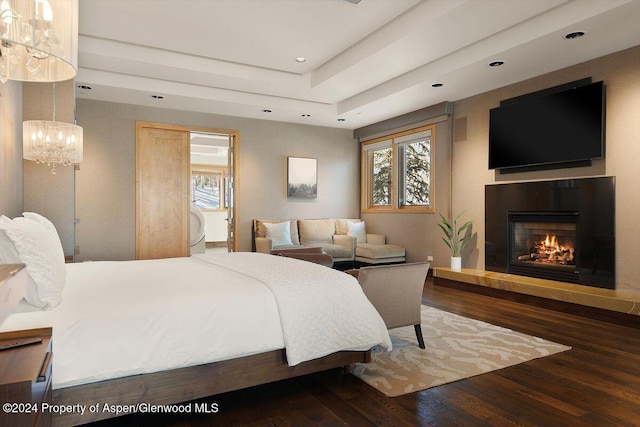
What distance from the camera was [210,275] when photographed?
2.69 meters

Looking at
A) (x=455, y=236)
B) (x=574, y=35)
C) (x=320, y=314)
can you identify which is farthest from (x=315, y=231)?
(x=320, y=314)

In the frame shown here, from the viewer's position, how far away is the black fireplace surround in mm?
4281

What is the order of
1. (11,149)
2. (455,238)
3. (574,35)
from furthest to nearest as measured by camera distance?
(455,238) < (574,35) < (11,149)

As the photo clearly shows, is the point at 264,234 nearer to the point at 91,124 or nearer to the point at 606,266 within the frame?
the point at 91,124

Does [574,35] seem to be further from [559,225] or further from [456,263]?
[456,263]

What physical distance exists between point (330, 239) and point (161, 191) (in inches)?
114

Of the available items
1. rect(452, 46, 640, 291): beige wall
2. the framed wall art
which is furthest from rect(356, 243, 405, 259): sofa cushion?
rect(452, 46, 640, 291): beige wall

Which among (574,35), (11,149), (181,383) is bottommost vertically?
(181,383)

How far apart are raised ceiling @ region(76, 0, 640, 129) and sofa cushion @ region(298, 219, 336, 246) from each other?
2.02 m

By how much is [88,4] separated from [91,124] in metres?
2.54

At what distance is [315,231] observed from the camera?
7.18 metres

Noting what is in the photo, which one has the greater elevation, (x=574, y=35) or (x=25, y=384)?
(x=574, y=35)

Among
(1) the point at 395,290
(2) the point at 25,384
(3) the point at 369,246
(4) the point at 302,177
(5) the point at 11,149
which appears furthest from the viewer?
(4) the point at 302,177

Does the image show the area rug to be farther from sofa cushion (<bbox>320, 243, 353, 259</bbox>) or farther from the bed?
sofa cushion (<bbox>320, 243, 353, 259</bbox>)
